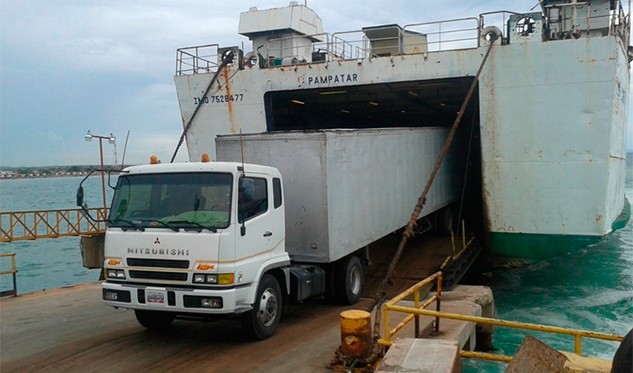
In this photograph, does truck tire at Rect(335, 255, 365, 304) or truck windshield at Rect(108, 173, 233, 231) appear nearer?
truck windshield at Rect(108, 173, 233, 231)

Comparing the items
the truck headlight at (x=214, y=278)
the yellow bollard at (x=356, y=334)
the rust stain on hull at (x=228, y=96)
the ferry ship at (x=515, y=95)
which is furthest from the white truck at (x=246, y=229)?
the rust stain on hull at (x=228, y=96)

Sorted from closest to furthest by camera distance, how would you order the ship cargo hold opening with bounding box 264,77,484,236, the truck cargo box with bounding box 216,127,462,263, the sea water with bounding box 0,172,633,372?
the truck cargo box with bounding box 216,127,462,263
the sea water with bounding box 0,172,633,372
the ship cargo hold opening with bounding box 264,77,484,236

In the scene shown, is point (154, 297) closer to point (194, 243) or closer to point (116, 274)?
point (116, 274)

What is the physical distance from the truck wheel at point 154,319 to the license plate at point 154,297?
130 centimetres

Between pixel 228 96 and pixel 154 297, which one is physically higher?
pixel 228 96

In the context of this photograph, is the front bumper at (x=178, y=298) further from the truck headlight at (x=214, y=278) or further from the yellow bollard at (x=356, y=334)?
the yellow bollard at (x=356, y=334)

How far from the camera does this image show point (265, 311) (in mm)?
7402

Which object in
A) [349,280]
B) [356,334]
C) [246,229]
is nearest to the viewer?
[356,334]

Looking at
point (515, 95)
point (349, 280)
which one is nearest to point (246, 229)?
point (349, 280)

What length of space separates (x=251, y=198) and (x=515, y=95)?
8.56 metres

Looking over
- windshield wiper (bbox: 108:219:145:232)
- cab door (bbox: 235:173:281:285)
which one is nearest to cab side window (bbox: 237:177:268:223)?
cab door (bbox: 235:173:281:285)

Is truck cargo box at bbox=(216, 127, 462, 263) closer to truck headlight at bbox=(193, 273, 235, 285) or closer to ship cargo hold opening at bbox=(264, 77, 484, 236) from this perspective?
truck headlight at bbox=(193, 273, 235, 285)

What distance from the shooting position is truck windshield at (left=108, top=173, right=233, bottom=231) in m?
6.80

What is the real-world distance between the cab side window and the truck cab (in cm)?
1
